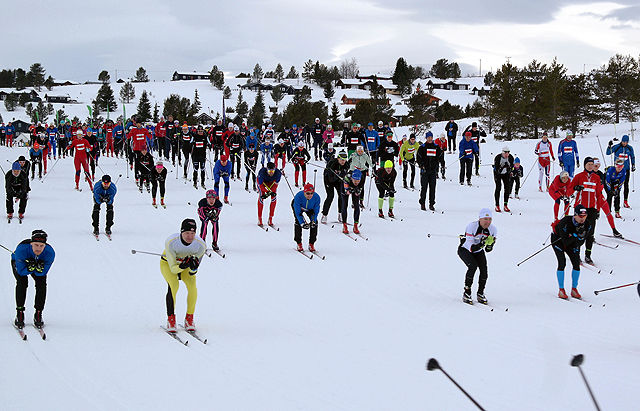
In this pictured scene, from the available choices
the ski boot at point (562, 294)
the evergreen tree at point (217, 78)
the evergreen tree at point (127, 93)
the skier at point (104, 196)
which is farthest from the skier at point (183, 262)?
the evergreen tree at point (217, 78)

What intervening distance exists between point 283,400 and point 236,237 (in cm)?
799

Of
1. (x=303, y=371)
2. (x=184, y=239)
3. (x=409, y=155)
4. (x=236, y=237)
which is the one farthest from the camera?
(x=409, y=155)

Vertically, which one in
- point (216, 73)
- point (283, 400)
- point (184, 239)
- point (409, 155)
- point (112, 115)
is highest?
point (216, 73)

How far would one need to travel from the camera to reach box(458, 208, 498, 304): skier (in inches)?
350

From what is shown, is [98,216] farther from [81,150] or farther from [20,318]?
[81,150]

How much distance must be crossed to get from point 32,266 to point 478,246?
6180 millimetres

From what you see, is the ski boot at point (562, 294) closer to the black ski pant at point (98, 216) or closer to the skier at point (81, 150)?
the black ski pant at point (98, 216)

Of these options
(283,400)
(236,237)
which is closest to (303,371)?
(283,400)

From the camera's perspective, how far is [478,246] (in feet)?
29.4

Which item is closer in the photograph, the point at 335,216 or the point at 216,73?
the point at 335,216

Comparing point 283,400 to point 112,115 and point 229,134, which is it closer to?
point 229,134

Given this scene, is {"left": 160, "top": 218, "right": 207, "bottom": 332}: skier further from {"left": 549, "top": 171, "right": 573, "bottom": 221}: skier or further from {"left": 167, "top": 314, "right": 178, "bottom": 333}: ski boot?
{"left": 549, "top": 171, "right": 573, "bottom": 221}: skier

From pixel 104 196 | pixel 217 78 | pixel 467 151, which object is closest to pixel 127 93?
pixel 217 78

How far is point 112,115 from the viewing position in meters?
97.7
